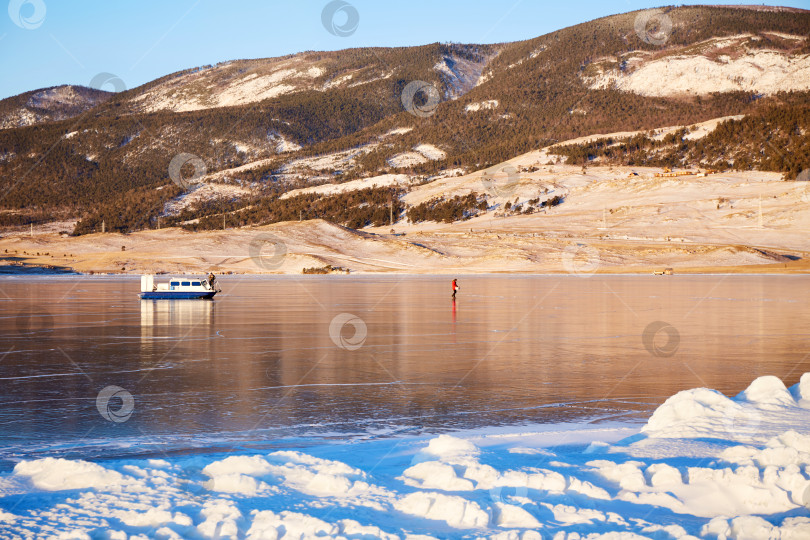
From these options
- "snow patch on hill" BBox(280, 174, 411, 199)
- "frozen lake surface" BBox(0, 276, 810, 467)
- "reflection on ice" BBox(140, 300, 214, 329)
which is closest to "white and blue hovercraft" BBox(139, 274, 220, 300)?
"reflection on ice" BBox(140, 300, 214, 329)

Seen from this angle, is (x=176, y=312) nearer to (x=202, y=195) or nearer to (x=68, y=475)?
(x=68, y=475)

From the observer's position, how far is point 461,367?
15055 millimetres

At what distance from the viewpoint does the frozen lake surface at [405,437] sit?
21.3ft

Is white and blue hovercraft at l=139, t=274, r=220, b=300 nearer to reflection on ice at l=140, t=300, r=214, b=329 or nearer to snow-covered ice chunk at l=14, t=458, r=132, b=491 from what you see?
reflection on ice at l=140, t=300, r=214, b=329

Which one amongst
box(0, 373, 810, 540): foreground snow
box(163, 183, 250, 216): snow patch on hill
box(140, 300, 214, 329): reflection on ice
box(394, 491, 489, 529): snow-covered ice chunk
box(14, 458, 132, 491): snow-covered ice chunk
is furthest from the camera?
box(163, 183, 250, 216): snow patch on hill

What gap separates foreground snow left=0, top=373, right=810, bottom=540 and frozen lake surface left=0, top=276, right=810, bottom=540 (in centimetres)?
2

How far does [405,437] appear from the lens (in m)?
9.34

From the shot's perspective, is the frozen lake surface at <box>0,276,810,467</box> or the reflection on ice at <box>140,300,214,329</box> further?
the reflection on ice at <box>140,300,214,329</box>

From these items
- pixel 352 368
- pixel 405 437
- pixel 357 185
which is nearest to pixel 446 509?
pixel 405 437

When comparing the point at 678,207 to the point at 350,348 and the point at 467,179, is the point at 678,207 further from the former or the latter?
the point at 350,348

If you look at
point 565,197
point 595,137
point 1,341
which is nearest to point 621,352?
point 1,341

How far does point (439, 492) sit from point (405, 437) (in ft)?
7.42

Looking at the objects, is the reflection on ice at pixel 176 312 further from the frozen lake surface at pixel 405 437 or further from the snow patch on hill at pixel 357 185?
the snow patch on hill at pixel 357 185

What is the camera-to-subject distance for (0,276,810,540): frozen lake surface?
6.50m
